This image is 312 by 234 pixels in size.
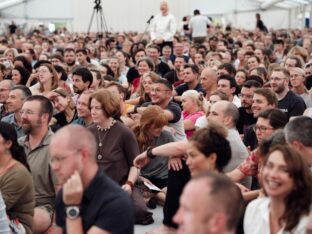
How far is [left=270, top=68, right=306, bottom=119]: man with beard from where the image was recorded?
7.34m

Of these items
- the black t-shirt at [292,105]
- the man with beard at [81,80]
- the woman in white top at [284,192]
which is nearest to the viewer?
the woman in white top at [284,192]

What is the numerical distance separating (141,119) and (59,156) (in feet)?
10.2

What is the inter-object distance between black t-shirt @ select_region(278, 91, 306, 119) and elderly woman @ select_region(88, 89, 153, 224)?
2360mm

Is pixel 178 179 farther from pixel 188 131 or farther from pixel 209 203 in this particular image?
pixel 209 203

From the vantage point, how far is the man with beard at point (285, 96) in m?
7.34

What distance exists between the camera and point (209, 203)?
2.38 metres

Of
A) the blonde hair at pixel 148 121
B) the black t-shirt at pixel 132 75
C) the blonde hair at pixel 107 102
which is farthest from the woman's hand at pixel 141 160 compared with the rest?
the black t-shirt at pixel 132 75

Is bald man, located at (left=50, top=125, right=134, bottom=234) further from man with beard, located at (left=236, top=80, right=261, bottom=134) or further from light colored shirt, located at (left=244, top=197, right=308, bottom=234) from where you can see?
man with beard, located at (left=236, top=80, right=261, bottom=134)

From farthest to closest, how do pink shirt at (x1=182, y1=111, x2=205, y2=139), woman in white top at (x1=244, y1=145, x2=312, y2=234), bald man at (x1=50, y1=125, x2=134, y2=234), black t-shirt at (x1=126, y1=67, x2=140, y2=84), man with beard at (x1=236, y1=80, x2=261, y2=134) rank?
black t-shirt at (x1=126, y1=67, x2=140, y2=84), man with beard at (x1=236, y1=80, x2=261, y2=134), pink shirt at (x1=182, y1=111, x2=205, y2=139), woman in white top at (x1=244, y1=145, x2=312, y2=234), bald man at (x1=50, y1=125, x2=134, y2=234)

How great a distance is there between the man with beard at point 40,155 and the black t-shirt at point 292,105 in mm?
2895

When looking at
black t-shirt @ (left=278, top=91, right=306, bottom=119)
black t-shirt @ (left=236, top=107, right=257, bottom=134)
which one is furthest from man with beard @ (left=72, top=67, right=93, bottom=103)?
black t-shirt @ (left=278, top=91, right=306, bottom=119)

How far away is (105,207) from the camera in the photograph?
3.05m

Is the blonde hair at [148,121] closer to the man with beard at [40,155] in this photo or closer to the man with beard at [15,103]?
the man with beard at [40,155]

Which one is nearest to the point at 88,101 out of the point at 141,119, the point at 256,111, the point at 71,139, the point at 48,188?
the point at 141,119
